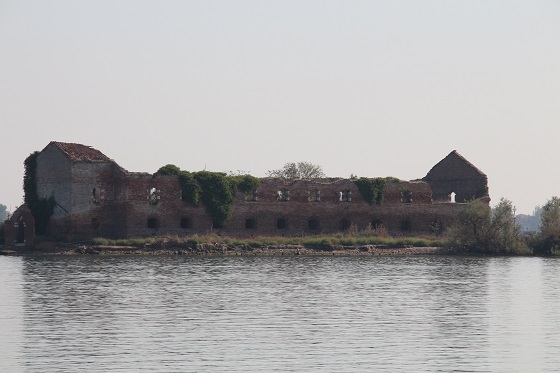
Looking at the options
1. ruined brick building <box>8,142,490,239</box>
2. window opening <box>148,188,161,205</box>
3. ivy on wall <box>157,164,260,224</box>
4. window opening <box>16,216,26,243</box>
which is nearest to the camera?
window opening <box>16,216,26,243</box>

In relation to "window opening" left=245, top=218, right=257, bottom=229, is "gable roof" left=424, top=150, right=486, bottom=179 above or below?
above

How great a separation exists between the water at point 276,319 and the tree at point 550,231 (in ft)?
39.7

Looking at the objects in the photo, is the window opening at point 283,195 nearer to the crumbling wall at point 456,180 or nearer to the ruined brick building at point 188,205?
the ruined brick building at point 188,205

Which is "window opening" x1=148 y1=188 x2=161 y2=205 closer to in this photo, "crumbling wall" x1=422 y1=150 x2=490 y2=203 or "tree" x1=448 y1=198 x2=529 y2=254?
"tree" x1=448 y1=198 x2=529 y2=254

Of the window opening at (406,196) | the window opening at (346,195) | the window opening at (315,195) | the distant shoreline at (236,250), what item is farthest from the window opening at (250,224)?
the window opening at (406,196)

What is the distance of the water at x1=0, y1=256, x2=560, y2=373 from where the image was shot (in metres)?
18.6

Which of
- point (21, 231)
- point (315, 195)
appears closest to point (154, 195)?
point (21, 231)

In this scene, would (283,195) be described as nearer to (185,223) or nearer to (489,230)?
(185,223)

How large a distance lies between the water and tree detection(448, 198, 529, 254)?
10270 millimetres

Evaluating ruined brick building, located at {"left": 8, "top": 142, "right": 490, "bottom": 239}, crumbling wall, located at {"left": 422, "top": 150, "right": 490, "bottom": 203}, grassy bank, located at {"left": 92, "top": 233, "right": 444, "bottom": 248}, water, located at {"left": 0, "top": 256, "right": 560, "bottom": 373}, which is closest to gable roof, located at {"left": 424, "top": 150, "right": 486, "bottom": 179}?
crumbling wall, located at {"left": 422, "top": 150, "right": 490, "bottom": 203}

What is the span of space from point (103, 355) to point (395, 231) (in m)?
39.8

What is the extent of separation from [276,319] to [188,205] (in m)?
29.6

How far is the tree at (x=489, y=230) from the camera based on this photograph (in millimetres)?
50844

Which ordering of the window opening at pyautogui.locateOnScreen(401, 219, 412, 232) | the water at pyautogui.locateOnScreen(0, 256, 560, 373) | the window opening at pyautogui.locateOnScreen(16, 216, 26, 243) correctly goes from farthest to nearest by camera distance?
the window opening at pyautogui.locateOnScreen(401, 219, 412, 232), the window opening at pyautogui.locateOnScreen(16, 216, 26, 243), the water at pyautogui.locateOnScreen(0, 256, 560, 373)
